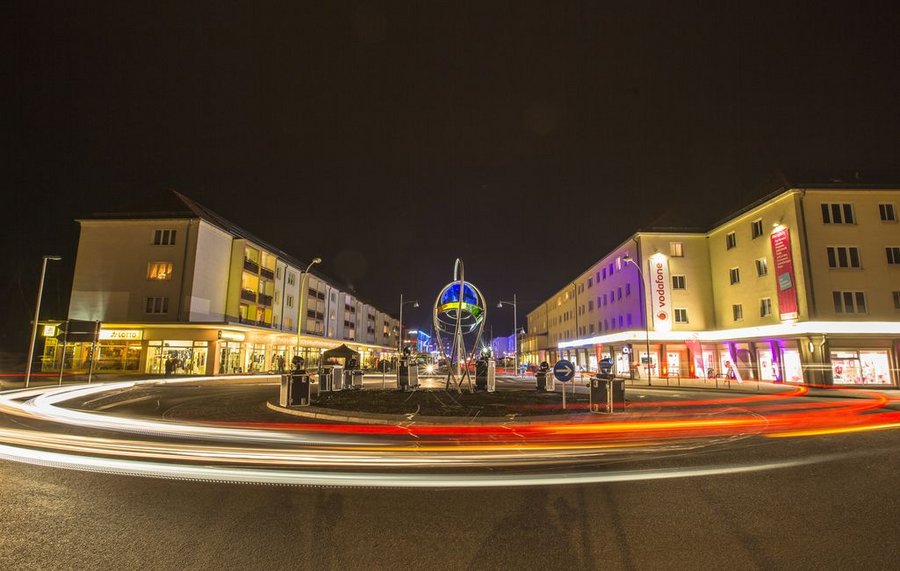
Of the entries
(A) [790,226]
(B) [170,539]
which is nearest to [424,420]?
(B) [170,539]

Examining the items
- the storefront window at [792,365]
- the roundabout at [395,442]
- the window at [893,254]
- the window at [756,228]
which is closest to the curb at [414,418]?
the roundabout at [395,442]

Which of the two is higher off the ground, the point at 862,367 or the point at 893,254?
the point at 893,254

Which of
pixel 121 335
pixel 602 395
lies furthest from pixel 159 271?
pixel 602 395

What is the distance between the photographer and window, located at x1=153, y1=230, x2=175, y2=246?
4366cm

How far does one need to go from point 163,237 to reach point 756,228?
5089 cm

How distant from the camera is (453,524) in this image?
5102mm

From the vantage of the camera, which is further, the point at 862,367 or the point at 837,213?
the point at 837,213

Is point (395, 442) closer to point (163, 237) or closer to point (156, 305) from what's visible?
point (156, 305)

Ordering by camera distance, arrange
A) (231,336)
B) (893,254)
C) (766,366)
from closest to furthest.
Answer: (893,254) → (766,366) → (231,336)

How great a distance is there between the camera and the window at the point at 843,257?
32562 mm

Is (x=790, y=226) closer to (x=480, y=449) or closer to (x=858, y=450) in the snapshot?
(x=858, y=450)

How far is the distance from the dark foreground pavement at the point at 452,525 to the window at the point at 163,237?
41577mm

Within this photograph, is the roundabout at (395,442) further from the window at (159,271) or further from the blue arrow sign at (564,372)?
the window at (159,271)

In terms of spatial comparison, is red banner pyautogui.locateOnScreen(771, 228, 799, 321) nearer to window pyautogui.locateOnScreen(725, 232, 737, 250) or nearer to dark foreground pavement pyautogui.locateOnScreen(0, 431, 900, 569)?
window pyautogui.locateOnScreen(725, 232, 737, 250)
